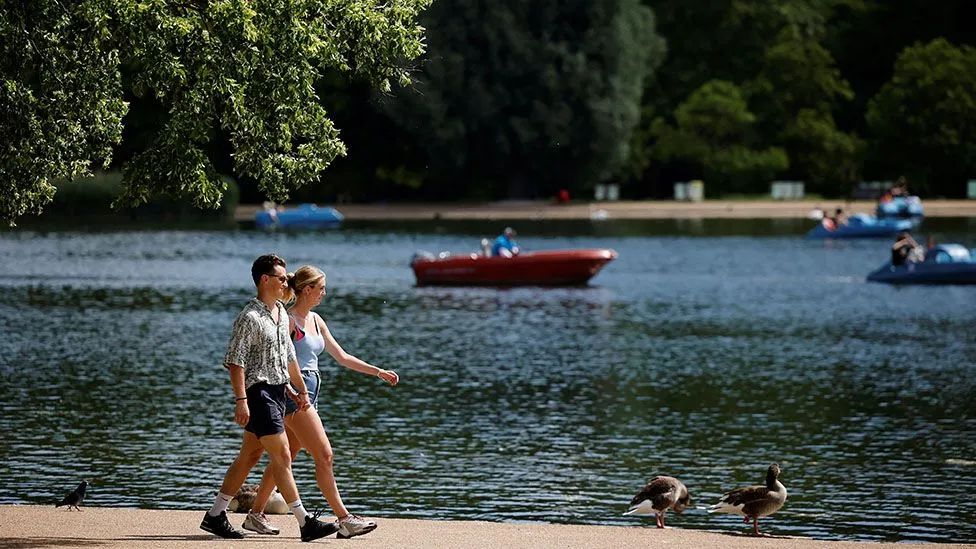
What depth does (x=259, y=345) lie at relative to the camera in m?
12.7

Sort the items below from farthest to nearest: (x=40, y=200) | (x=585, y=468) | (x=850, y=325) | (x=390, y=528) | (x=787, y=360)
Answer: (x=850, y=325) → (x=787, y=360) → (x=585, y=468) → (x=40, y=200) → (x=390, y=528)

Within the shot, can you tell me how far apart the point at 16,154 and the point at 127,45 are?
4.25 feet

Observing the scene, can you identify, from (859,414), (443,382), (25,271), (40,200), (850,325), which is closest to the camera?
(40,200)

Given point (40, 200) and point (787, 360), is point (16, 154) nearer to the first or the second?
point (40, 200)

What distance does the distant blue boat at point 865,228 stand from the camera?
259 ft

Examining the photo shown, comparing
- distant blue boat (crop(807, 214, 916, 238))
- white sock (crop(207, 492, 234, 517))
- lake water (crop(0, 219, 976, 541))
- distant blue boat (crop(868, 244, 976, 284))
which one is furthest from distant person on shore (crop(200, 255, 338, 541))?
distant blue boat (crop(807, 214, 916, 238))

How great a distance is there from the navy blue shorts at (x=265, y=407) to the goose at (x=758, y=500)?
15.4 ft

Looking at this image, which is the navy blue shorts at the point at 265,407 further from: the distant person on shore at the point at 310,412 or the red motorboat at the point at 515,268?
the red motorboat at the point at 515,268

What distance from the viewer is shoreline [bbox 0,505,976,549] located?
1316 cm

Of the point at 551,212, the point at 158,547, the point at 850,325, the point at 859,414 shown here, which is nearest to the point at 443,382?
the point at 859,414

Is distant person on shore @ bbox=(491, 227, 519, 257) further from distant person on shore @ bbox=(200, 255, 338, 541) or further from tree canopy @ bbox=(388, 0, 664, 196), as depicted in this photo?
distant person on shore @ bbox=(200, 255, 338, 541)

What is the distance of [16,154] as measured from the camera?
1449cm

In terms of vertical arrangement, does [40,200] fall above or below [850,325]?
above

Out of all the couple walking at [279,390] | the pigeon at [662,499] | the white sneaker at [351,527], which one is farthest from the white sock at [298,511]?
the pigeon at [662,499]
